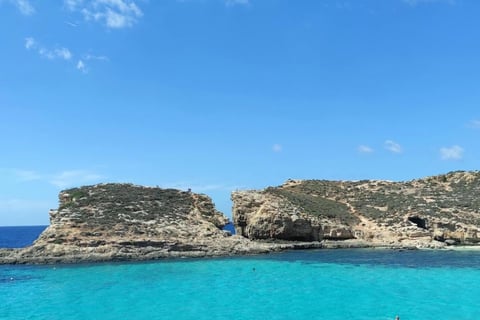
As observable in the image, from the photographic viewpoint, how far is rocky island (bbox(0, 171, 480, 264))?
156 ft

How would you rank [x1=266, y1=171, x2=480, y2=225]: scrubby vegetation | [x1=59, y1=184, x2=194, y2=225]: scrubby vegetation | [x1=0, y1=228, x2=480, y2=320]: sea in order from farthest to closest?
[x1=266, y1=171, x2=480, y2=225]: scrubby vegetation < [x1=59, y1=184, x2=194, y2=225]: scrubby vegetation < [x1=0, y1=228, x2=480, y2=320]: sea

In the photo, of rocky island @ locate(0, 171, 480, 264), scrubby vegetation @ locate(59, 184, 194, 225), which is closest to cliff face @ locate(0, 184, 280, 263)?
scrubby vegetation @ locate(59, 184, 194, 225)

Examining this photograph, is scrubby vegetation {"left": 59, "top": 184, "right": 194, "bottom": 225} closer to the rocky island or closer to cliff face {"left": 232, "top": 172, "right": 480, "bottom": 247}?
the rocky island

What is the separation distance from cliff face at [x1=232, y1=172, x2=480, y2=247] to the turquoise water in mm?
11422

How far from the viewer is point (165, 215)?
181ft

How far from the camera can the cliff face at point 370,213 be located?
56594mm

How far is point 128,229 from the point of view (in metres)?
50.6

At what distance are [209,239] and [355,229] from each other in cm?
2041

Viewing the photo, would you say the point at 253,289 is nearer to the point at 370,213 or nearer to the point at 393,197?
the point at 370,213

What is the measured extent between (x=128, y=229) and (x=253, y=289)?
2399cm

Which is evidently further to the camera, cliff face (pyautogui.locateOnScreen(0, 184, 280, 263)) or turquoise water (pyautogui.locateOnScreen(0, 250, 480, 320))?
cliff face (pyautogui.locateOnScreen(0, 184, 280, 263))

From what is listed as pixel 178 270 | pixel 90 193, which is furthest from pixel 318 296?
pixel 90 193

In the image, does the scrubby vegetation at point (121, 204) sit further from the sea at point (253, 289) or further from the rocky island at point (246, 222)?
the sea at point (253, 289)

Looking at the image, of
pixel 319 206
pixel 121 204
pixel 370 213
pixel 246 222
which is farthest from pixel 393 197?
pixel 121 204
